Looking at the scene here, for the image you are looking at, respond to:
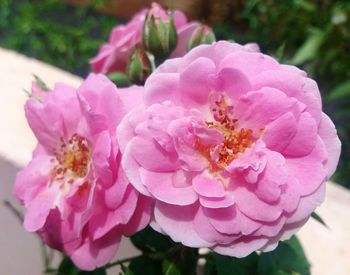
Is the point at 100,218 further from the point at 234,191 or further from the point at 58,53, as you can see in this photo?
the point at 58,53

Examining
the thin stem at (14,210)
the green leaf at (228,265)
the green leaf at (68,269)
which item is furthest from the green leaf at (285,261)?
the thin stem at (14,210)

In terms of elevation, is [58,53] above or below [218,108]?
below

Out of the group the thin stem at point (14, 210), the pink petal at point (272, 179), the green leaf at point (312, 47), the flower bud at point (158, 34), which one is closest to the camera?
the pink petal at point (272, 179)

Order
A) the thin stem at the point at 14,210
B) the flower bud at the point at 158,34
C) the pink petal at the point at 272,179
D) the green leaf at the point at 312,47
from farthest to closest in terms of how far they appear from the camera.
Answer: the green leaf at the point at 312,47 → the thin stem at the point at 14,210 → the flower bud at the point at 158,34 → the pink petal at the point at 272,179

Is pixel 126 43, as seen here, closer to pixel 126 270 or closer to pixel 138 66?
pixel 138 66

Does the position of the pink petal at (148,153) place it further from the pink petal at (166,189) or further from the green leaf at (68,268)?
the green leaf at (68,268)

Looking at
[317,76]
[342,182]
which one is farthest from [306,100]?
Result: [317,76]
